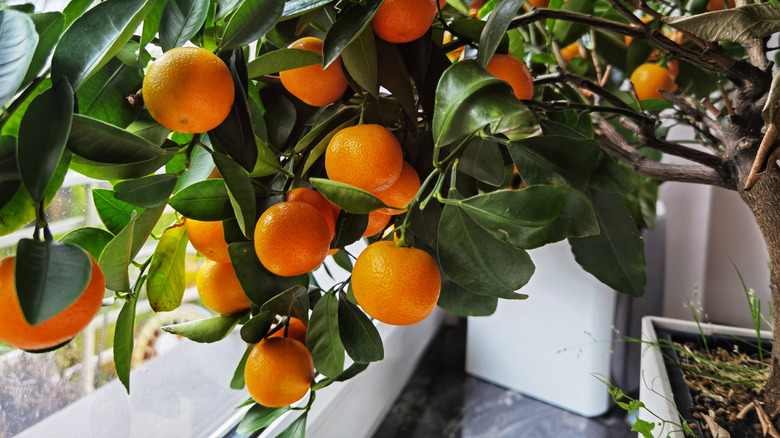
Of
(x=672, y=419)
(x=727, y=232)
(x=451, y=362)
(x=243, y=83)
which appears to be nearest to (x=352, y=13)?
(x=243, y=83)

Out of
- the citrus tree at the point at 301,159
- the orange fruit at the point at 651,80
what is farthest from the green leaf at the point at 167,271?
the orange fruit at the point at 651,80

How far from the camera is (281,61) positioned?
1.03 ft

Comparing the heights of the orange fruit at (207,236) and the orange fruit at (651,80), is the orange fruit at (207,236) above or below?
below

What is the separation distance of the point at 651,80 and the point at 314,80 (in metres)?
0.45

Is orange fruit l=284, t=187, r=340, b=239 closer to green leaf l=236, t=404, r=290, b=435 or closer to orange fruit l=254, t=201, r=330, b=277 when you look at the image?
orange fruit l=254, t=201, r=330, b=277

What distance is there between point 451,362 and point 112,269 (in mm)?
959

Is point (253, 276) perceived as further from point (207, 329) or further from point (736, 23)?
point (736, 23)

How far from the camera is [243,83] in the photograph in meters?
0.30

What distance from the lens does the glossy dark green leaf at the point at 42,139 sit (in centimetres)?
22

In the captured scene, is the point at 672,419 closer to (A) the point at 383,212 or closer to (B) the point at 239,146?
(A) the point at 383,212

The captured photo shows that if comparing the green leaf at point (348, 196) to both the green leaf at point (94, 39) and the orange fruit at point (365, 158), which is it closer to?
the orange fruit at point (365, 158)

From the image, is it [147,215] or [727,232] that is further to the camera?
[727,232]

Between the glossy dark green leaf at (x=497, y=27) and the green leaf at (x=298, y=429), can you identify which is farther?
the green leaf at (x=298, y=429)

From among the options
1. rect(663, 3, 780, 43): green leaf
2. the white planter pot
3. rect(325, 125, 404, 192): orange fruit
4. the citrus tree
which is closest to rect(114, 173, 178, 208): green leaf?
the citrus tree
